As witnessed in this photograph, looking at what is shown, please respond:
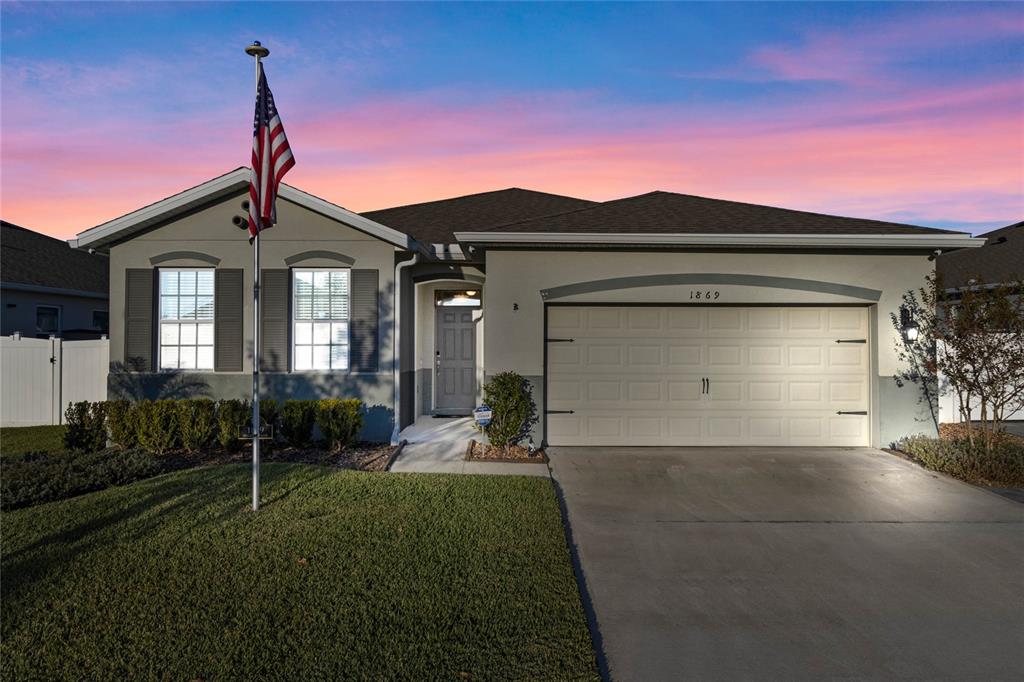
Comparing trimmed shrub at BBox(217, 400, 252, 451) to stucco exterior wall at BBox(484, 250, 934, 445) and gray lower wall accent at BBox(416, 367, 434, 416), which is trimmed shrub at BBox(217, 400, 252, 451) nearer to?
stucco exterior wall at BBox(484, 250, 934, 445)

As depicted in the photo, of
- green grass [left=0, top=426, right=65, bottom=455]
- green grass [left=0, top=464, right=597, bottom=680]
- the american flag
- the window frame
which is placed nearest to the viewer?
green grass [left=0, top=464, right=597, bottom=680]

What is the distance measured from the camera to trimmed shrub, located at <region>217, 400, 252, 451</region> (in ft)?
28.3

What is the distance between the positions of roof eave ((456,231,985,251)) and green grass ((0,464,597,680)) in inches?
159

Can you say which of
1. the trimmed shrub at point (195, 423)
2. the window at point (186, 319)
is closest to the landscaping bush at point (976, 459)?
the trimmed shrub at point (195, 423)

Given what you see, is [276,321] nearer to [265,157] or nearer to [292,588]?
[265,157]

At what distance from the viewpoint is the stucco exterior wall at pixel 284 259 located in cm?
977

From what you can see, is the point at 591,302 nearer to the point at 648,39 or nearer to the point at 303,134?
the point at 648,39

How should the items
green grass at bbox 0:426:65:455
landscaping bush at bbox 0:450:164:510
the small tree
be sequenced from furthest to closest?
green grass at bbox 0:426:65:455 < the small tree < landscaping bush at bbox 0:450:164:510

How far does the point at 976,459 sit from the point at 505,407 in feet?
20.6

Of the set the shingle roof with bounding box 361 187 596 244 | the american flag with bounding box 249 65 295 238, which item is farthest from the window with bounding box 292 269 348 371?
the american flag with bounding box 249 65 295 238

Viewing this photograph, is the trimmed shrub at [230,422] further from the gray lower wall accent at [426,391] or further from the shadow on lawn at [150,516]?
the gray lower wall accent at [426,391]

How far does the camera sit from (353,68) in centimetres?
1006

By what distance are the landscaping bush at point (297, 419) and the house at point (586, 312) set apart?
840 mm

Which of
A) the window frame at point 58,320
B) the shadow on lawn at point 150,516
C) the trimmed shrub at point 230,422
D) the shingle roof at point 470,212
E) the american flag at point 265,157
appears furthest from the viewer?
the window frame at point 58,320
